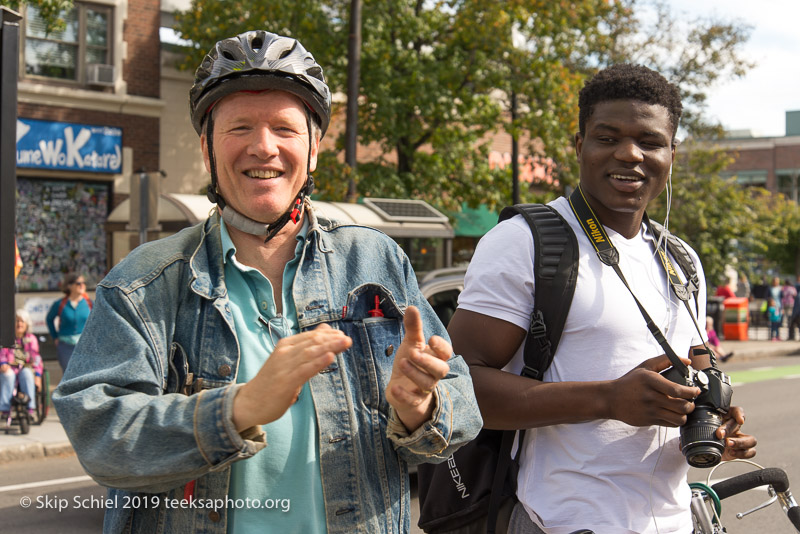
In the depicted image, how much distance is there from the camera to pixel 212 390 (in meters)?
1.55

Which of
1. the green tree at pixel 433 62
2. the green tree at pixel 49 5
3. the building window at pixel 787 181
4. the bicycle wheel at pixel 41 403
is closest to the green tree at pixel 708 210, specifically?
the green tree at pixel 433 62

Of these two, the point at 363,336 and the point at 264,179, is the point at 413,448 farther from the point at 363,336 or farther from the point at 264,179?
the point at 264,179

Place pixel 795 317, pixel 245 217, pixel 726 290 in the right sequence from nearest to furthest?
pixel 245 217 < pixel 726 290 < pixel 795 317

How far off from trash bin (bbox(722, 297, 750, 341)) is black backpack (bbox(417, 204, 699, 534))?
21438 mm

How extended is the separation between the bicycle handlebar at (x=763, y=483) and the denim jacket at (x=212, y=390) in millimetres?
1670

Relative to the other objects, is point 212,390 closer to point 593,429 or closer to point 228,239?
point 228,239

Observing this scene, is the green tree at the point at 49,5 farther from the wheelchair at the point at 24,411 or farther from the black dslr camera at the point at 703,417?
the black dslr camera at the point at 703,417

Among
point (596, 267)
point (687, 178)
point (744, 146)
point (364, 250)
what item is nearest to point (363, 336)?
point (364, 250)

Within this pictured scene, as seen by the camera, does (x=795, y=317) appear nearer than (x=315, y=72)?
No

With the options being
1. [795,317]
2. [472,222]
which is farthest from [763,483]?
[795,317]

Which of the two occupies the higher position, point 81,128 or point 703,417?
point 81,128

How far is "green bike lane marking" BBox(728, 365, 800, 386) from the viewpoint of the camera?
15405 mm

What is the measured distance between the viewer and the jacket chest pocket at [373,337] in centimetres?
183

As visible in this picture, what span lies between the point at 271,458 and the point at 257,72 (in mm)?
814
